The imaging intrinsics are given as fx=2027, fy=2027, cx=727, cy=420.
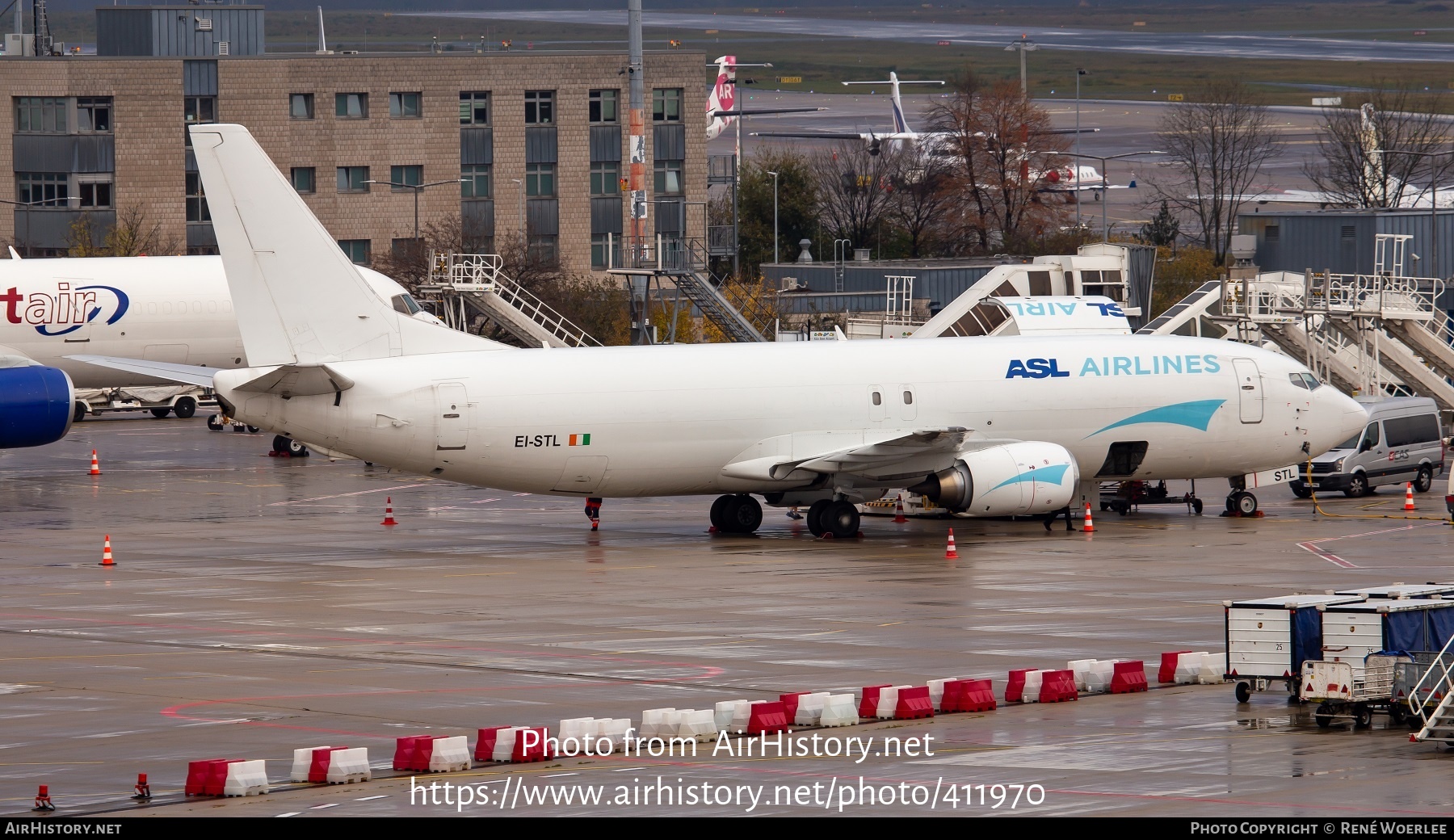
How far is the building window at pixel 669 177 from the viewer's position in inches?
4855

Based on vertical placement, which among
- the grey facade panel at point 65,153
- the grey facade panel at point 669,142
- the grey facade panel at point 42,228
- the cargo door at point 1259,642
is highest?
the grey facade panel at point 669,142

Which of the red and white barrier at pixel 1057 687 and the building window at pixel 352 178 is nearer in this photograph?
the red and white barrier at pixel 1057 687

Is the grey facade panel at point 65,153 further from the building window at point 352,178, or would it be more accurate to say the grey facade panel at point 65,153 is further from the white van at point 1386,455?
the white van at point 1386,455

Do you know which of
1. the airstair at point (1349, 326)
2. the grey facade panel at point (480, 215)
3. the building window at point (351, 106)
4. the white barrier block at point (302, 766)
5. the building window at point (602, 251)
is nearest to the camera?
the white barrier block at point (302, 766)

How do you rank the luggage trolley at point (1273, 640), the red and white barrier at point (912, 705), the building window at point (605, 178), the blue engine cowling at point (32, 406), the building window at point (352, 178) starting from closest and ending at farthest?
the red and white barrier at point (912, 705)
the luggage trolley at point (1273, 640)
the blue engine cowling at point (32, 406)
the building window at point (352, 178)
the building window at point (605, 178)

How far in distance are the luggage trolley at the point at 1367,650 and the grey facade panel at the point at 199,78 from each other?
100665mm

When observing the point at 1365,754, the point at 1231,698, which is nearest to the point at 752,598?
the point at 1231,698

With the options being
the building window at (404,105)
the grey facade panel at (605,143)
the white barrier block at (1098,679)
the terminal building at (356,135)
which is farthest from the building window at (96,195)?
the white barrier block at (1098,679)

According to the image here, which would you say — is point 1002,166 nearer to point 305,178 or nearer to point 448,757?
point 305,178

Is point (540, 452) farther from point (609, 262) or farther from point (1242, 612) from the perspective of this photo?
point (609, 262)

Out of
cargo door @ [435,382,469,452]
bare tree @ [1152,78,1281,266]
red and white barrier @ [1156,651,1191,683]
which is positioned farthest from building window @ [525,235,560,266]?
red and white barrier @ [1156,651,1191,683]

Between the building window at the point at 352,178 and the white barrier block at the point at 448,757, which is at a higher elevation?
the building window at the point at 352,178
